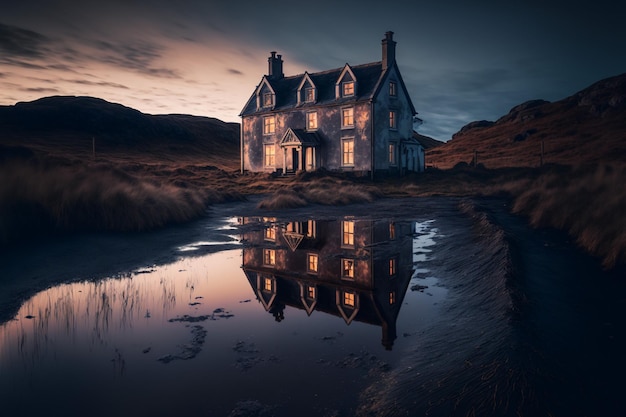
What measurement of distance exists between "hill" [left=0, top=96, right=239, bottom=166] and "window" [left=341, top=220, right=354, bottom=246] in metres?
66.5

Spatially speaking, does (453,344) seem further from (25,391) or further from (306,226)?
(306,226)

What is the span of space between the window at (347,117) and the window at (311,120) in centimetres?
282

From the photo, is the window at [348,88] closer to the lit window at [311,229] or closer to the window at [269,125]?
the window at [269,125]

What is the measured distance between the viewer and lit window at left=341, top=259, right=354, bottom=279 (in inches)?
314

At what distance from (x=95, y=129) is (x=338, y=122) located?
76808 millimetres

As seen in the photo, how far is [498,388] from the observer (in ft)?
11.3

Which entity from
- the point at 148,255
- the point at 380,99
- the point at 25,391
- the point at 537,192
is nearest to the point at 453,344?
the point at 25,391

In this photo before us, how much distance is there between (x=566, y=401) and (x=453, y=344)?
1500mm

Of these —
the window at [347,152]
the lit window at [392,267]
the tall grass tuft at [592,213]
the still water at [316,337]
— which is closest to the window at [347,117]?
the window at [347,152]

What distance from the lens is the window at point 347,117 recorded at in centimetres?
3534

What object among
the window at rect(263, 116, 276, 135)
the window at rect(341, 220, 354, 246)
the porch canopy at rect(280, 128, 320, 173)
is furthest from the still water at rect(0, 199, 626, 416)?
the window at rect(263, 116, 276, 135)

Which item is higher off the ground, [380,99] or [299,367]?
[380,99]

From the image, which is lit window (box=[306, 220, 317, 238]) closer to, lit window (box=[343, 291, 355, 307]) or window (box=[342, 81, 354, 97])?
lit window (box=[343, 291, 355, 307])

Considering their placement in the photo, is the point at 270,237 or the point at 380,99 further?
the point at 380,99
